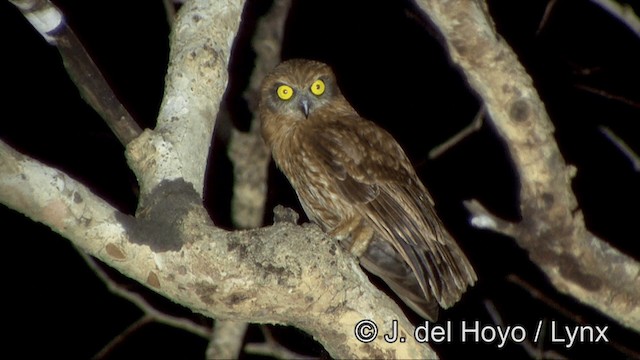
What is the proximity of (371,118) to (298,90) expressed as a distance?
168 inches

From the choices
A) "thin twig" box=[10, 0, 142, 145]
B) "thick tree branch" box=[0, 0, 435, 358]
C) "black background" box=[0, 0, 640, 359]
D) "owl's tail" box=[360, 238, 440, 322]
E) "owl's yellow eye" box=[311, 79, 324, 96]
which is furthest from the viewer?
"black background" box=[0, 0, 640, 359]

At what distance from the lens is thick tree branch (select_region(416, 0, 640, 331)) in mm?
3123

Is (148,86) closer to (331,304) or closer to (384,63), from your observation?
(384,63)

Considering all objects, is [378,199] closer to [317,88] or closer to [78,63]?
[317,88]

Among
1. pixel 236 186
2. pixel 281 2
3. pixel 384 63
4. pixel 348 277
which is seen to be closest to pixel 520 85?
pixel 348 277

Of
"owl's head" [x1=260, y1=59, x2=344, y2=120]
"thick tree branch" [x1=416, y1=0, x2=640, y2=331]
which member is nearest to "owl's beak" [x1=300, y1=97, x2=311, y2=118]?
"owl's head" [x1=260, y1=59, x2=344, y2=120]

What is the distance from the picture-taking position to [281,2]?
5.60 metres

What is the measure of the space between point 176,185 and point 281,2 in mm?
3376

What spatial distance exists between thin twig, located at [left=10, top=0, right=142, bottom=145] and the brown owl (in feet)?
5.05

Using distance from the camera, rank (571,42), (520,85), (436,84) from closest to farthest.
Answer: (520,85)
(571,42)
(436,84)

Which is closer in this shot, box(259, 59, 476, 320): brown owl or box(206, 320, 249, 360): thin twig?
box(259, 59, 476, 320): brown owl

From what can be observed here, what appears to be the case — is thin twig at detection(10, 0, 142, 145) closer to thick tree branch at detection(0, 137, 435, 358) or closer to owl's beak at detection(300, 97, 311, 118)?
thick tree branch at detection(0, 137, 435, 358)

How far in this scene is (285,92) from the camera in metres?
4.57
